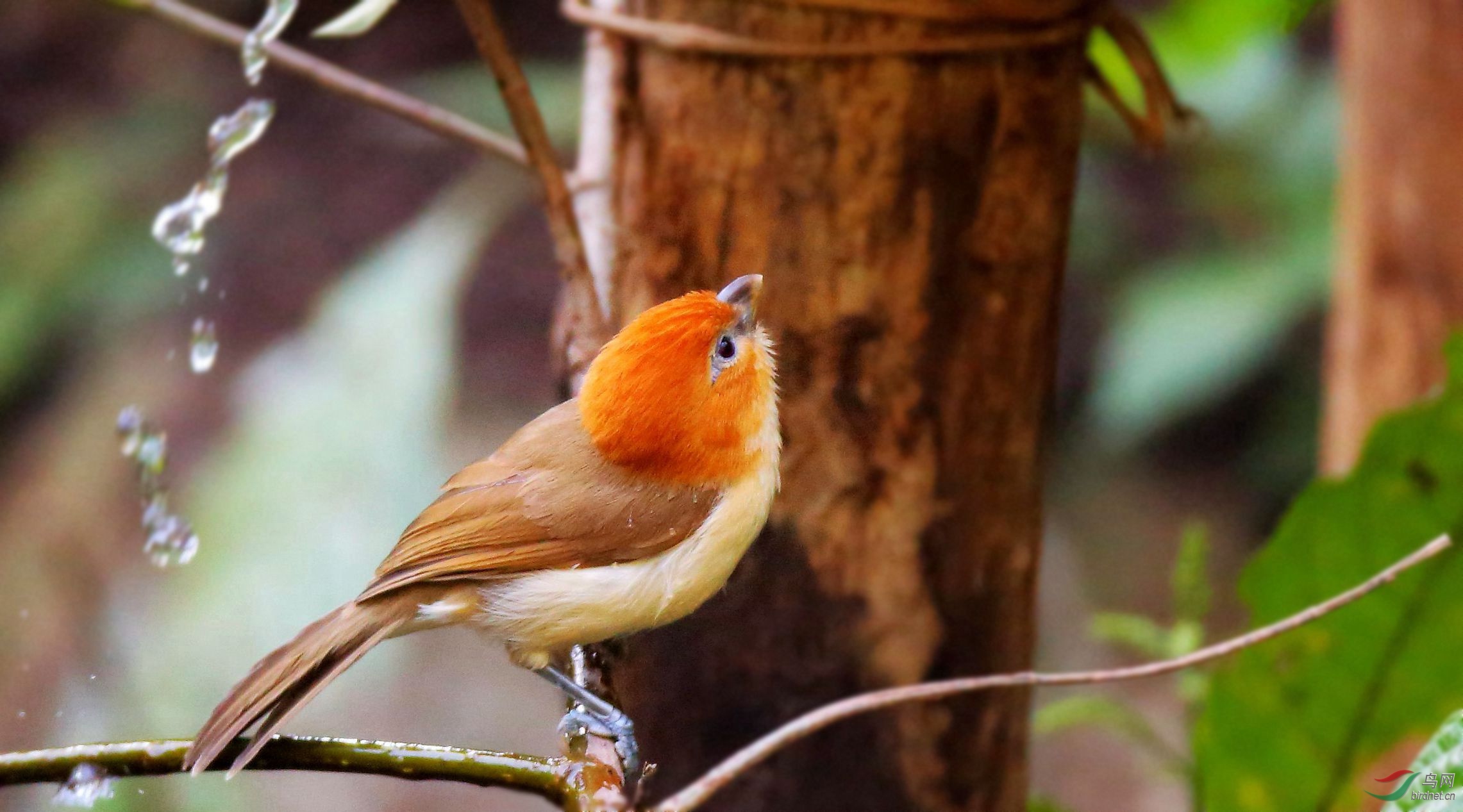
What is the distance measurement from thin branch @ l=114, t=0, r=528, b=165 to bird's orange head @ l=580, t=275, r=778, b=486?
392mm

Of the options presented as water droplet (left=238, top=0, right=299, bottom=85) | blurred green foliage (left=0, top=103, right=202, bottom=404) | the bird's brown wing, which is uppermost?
water droplet (left=238, top=0, right=299, bottom=85)

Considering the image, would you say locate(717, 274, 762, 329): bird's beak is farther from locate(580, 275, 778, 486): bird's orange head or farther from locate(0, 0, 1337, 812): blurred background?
locate(0, 0, 1337, 812): blurred background

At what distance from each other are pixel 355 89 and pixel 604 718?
22.4 inches

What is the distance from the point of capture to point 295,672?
670 mm

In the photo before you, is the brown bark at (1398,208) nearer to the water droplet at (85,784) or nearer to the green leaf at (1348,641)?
the green leaf at (1348,641)

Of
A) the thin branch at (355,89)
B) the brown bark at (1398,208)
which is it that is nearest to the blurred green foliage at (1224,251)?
the brown bark at (1398,208)

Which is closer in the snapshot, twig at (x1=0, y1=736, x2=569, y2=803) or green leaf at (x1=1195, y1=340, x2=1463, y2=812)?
twig at (x1=0, y1=736, x2=569, y2=803)

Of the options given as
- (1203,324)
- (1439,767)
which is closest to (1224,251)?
(1203,324)

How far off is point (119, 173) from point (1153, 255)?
239 centimetres

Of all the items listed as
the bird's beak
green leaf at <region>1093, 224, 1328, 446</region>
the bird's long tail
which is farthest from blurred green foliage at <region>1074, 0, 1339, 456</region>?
the bird's long tail

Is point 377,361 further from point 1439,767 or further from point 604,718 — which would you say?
point 1439,767

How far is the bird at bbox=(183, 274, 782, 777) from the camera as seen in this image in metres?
0.70

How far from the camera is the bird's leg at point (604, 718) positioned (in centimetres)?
77

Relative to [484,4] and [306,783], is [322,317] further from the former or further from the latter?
[484,4]
